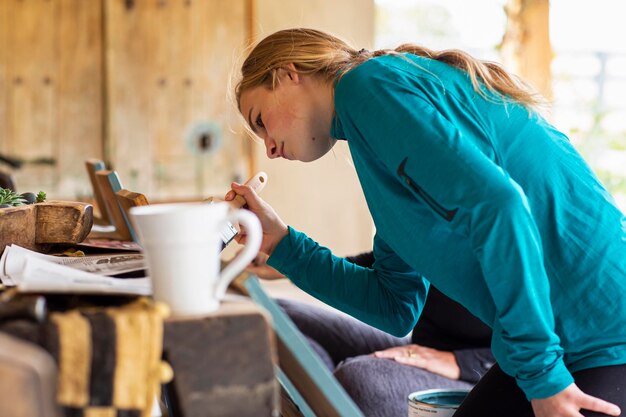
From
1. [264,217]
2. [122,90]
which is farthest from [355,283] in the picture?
[122,90]

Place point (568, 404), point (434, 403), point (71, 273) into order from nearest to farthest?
1. point (71, 273)
2. point (568, 404)
3. point (434, 403)

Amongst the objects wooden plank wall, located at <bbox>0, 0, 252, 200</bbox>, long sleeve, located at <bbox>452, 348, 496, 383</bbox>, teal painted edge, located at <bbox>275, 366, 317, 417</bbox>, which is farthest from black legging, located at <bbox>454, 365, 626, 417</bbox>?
wooden plank wall, located at <bbox>0, 0, 252, 200</bbox>

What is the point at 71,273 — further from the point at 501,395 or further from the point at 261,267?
the point at 261,267

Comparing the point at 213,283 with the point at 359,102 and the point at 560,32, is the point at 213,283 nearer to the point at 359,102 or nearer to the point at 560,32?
the point at 359,102

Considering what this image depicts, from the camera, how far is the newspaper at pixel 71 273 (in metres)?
0.94

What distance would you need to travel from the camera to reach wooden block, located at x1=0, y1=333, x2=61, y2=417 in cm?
75

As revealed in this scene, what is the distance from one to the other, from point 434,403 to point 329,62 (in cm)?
66

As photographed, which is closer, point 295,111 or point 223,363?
point 223,363

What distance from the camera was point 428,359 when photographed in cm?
240

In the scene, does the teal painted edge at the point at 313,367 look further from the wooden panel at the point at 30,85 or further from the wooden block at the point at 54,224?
the wooden panel at the point at 30,85

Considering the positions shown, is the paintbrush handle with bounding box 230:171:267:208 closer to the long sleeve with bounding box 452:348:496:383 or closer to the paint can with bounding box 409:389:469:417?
the paint can with bounding box 409:389:469:417

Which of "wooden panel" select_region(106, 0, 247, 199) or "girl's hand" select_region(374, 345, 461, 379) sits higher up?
"wooden panel" select_region(106, 0, 247, 199)

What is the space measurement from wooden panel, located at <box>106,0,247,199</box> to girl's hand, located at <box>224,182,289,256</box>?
11.0ft

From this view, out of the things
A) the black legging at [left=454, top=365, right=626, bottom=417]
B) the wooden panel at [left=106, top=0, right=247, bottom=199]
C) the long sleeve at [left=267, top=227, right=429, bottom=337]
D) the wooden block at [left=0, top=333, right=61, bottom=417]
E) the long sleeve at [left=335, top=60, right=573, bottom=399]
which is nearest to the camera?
the wooden block at [left=0, top=333, right=61, bottom=417]
